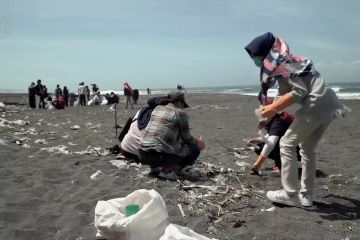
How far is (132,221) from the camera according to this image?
3.06 meters

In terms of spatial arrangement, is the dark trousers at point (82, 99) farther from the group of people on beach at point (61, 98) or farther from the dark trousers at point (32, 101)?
the dark trousers at point (32, 101)

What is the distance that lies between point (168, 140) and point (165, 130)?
0.49 ft

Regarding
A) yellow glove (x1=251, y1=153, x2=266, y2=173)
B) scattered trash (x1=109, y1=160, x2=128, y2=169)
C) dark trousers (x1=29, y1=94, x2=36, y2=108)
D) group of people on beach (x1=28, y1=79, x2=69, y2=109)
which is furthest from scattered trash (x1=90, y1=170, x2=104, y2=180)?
dark trousers (x1=29, y1=94, x2=36, y2=108)

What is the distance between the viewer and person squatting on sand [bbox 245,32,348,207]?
4023 millimetres

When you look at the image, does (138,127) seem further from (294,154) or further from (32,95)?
(32,95)

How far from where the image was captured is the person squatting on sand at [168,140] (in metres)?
5.30

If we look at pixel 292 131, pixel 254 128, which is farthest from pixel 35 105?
pixel 292 131

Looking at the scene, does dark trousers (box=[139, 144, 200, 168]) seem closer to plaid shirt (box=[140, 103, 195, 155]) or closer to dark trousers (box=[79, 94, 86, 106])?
plaid shirt (box=[140, 103, 195, 155])

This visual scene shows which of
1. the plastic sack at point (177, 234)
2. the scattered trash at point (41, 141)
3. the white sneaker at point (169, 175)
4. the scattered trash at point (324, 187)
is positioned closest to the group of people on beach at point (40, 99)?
the scattered trash at point (41, 141)

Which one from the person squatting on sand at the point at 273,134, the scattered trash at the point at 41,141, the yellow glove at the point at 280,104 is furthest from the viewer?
the scattered trash at the point at 41,141

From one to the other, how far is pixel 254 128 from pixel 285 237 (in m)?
9.35

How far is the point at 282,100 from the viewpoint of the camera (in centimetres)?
403

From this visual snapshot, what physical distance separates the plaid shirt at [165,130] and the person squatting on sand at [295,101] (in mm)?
1425

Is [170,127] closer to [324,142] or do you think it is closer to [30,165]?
[30,165]
